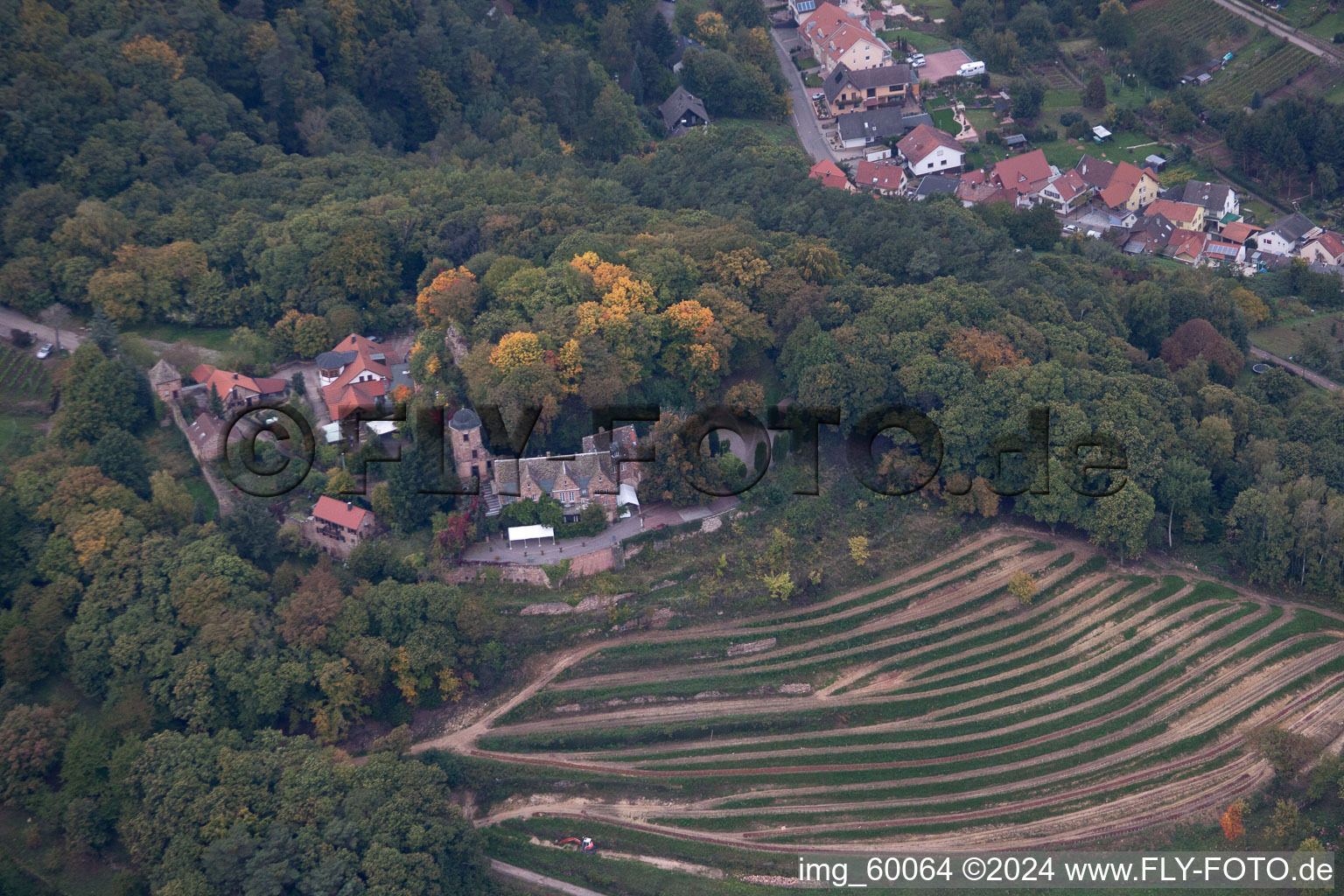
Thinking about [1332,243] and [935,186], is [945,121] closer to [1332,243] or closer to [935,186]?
[935,186]

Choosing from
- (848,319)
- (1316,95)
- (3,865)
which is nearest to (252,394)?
(3,865)

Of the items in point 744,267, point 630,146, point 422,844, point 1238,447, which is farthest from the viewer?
point 630,146

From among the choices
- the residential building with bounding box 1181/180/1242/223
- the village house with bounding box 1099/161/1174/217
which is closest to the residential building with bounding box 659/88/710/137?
the village house with bounding box 1099/161/1174/217

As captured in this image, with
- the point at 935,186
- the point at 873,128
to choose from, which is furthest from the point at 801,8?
the point at 935,186

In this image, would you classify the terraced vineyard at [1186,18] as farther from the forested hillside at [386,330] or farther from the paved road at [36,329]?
the paved road at [36,329]

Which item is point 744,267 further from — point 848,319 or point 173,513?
point 173,513

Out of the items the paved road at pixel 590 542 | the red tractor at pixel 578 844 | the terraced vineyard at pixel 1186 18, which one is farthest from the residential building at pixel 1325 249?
the red tractor at pixel 578 844
